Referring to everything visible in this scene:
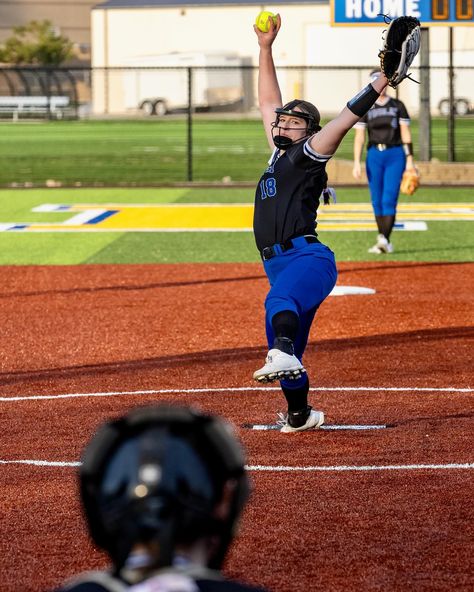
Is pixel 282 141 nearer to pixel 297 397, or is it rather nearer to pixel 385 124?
pixel 297 397

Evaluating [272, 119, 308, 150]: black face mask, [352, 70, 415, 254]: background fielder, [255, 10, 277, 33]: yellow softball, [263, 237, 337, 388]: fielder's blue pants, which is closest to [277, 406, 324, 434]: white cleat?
[263, 237, 337, 388]: fielder's blue pants

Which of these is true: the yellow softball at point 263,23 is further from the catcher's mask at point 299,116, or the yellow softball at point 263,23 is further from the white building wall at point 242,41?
the white building wall at point 242,41

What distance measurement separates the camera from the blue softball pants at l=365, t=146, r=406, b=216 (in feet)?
54.4

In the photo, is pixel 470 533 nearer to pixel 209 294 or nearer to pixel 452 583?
pixel 452 583

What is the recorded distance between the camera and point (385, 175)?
16.8 m

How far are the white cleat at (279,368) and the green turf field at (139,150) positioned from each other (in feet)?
72.7

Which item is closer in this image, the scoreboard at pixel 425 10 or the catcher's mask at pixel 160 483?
the catcher's mask at pixel 160 483

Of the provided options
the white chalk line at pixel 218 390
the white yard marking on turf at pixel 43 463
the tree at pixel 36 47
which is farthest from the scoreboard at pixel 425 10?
the tree at pixel 36 47

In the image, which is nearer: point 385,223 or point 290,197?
point 290,197

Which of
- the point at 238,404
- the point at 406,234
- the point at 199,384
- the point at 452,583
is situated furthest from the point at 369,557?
the point at 406,234

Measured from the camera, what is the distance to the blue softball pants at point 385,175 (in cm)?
1658

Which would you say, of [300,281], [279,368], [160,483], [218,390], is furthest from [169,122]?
[160,483]

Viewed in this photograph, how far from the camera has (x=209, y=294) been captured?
14406 millimetres

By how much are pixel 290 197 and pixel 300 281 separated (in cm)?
56
